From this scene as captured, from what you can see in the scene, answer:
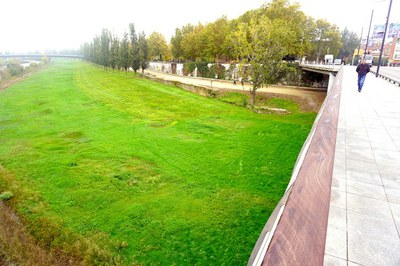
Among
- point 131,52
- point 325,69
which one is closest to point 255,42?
point 325,69

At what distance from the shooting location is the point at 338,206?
391 cm

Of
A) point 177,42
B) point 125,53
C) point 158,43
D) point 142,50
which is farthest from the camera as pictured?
point 158,43

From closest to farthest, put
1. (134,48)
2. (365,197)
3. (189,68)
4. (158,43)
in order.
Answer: (365,197) < (134,48) < (189,68) < (158,43)

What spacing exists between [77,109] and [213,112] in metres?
12.0

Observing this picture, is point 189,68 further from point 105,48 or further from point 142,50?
point 105,48

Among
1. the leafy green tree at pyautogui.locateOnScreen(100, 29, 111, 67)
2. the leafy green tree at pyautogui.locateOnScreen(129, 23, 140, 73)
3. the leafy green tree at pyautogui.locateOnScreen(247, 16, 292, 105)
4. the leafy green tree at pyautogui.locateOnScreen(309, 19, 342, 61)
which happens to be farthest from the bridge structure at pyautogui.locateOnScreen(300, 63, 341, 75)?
the leafy green tree at pyautogui.locateOnScreen(100, 29, 111, 67)

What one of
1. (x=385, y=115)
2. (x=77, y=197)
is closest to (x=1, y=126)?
(x=77, y=197)

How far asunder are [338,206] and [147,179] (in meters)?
7.66

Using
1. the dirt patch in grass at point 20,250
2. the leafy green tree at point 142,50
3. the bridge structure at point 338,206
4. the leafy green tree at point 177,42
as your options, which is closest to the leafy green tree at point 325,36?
the leafy green tree at point 177,42

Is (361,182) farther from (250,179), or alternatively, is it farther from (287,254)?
(250,179)

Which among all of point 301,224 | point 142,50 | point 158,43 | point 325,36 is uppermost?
point 325,36

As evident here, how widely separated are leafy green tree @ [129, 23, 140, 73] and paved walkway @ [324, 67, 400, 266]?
133 feet

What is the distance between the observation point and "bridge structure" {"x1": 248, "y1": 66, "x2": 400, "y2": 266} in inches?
76.1

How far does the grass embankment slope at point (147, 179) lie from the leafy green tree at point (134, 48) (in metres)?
24.8
